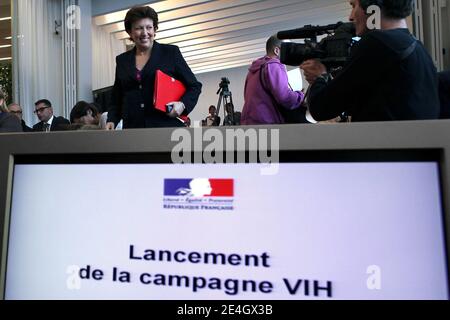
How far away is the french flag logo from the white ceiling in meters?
7.48

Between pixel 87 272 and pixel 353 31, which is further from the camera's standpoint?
pixel 353 31

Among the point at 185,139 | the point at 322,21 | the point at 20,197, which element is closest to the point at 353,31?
the point at 185,139

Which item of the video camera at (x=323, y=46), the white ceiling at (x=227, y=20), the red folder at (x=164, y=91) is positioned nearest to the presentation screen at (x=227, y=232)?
the video camera at (x=323, y=46)

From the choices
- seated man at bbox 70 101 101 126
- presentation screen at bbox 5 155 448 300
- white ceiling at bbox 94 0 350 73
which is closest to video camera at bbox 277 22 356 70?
presentation screen at bbox 5 155 448 300

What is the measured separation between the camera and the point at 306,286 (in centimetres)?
46

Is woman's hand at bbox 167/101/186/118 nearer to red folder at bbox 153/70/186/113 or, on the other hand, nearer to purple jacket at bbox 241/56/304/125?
red folder at bbox 153/70/186/113

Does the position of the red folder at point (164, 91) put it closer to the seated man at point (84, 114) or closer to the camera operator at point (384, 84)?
the camera operator at point (384, 84)

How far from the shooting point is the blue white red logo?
479mm

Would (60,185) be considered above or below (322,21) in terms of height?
below

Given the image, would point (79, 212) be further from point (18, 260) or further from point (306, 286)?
Answer: point (306, 286)

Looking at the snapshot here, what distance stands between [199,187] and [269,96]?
60.2 inches

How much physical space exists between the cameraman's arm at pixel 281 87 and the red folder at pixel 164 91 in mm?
428

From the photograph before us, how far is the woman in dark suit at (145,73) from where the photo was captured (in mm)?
1716
